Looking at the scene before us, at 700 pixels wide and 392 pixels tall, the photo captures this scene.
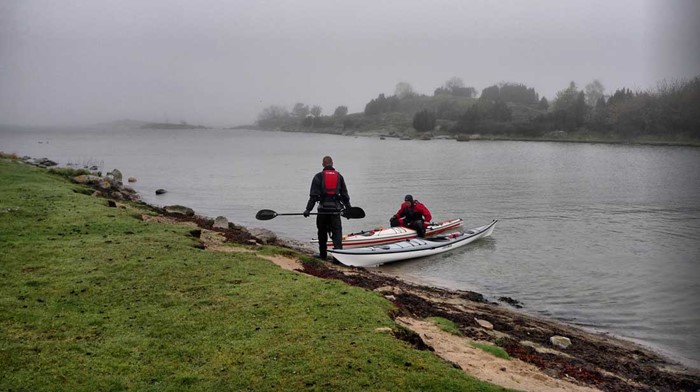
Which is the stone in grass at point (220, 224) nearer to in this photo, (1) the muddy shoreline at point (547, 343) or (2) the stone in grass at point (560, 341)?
(1) the muddy shoreline at point (547, 343)

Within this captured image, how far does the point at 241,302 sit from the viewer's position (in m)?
9.63

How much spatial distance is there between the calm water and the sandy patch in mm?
6444

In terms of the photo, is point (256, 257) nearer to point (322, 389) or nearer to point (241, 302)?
point (241, 302)

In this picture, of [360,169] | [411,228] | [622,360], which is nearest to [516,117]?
[360,169]

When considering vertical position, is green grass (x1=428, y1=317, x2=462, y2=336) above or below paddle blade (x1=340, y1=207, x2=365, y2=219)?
below

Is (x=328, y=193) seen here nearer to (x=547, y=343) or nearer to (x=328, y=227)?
(x=328, y=227)

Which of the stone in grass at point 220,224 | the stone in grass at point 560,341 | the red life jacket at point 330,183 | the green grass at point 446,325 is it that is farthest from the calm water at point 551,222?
the green grass at point 446,325

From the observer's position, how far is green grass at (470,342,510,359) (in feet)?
30.1

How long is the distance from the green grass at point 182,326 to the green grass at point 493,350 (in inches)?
69.5

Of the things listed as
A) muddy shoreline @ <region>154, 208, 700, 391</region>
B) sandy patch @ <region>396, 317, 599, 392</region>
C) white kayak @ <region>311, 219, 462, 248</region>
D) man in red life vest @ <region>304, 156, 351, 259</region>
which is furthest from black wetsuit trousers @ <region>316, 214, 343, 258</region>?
sandy patch @ <region>396, 317, 599, 392</region>

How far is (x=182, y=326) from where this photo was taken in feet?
27.9

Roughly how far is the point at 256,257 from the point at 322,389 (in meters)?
7.70

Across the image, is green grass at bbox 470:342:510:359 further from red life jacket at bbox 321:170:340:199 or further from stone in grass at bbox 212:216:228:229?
stone in grass at bbox 212:216:228:229

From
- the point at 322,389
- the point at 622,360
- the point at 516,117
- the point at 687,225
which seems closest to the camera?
the point at 322,389
